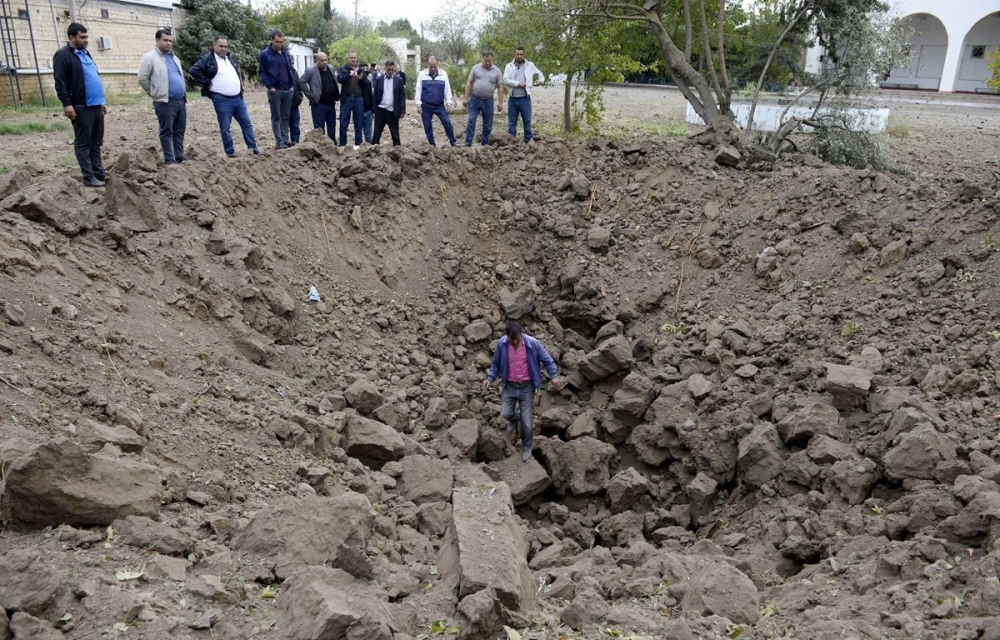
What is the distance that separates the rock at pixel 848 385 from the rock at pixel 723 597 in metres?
2.76

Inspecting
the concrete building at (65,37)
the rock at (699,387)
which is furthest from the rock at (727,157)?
the concrete building at (65,37)

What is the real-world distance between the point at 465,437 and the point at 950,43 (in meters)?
33.5

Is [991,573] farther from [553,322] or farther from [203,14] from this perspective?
[203,14]

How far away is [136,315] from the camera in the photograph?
676cm

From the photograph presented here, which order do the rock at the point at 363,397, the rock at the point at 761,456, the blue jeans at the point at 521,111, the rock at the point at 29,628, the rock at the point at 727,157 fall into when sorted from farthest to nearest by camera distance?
the blue jeans at the point at 521,111
the rock at the point at 727,157
the rock at the point at 363,397
the rock at the point at 761,456
the rock at the point at 29,628

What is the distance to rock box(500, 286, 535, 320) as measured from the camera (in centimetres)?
967

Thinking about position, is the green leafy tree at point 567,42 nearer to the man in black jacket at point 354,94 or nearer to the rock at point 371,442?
the man in black jacket at point 354,94

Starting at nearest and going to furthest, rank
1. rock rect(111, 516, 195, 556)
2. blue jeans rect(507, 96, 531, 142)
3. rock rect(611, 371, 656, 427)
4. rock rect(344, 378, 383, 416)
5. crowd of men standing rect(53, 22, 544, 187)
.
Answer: rock rect(111, 516, 195, 556)
rock rect(344, 378, 383, 416)
crowd of men standing rect(53, 22, 544, 187)
rock rect(611, 371, 656, 427)
blue jeans rect(507, 96, 531, 142)

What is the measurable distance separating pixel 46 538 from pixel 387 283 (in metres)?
6.06

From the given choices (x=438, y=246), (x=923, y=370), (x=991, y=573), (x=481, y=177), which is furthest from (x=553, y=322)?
(x=991, y=573)

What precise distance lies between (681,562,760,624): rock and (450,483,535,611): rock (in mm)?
956

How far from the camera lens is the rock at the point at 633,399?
7805mm

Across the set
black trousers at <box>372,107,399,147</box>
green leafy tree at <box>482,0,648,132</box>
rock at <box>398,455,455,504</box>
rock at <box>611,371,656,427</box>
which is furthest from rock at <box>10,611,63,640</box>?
green leafy tree at <box>482,0,648,132</box>

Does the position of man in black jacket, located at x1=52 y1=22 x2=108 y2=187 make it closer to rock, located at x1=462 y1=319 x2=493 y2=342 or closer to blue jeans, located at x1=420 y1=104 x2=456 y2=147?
rock, located at x1=462 y1=319 x2=493 y2=342
